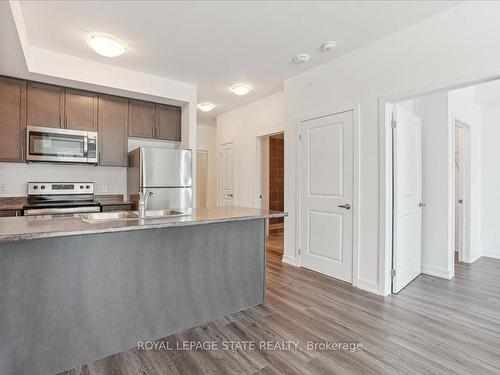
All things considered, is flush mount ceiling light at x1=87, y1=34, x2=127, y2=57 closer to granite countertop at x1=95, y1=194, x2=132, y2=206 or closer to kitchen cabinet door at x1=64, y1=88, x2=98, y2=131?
kitchen cabinet door at x1=64, y1=88, x2=98, y2=131

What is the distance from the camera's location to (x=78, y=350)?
178cm

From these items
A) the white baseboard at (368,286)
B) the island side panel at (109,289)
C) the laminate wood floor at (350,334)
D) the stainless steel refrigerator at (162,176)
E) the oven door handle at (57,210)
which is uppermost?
the stainless steel refrigerator at (162,176)

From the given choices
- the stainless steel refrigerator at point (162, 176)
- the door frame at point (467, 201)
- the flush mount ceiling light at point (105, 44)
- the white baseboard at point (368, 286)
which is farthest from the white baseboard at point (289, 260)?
the flush mount ceiling light at point (105, 44)

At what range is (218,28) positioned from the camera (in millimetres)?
2697

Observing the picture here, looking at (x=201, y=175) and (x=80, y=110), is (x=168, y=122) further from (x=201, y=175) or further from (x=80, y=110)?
(x=201, y=175)

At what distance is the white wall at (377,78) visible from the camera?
7.41 ft

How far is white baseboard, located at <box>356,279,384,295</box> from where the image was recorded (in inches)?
116

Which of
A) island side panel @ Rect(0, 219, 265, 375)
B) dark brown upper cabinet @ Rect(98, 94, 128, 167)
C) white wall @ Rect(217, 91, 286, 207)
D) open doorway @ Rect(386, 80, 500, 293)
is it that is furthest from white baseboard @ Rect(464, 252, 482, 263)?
dark brown upper cabinet @ Rect(98, 94, 128, 167)

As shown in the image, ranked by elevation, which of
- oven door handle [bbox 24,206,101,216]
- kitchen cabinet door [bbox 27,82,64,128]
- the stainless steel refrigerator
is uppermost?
kitchen cabinet door [bbox 27,82,64,128]

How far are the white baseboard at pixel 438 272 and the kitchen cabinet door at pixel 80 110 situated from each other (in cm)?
482

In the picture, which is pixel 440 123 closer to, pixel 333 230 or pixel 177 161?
pixel 333 230

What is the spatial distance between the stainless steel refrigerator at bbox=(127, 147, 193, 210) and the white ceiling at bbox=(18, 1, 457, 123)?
1156 millimetres

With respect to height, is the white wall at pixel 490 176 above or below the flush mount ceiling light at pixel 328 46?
below

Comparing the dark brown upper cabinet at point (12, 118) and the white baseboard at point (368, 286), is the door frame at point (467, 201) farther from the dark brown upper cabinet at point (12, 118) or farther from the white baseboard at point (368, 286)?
the dark brown upper cabinet at point (12, 118)
